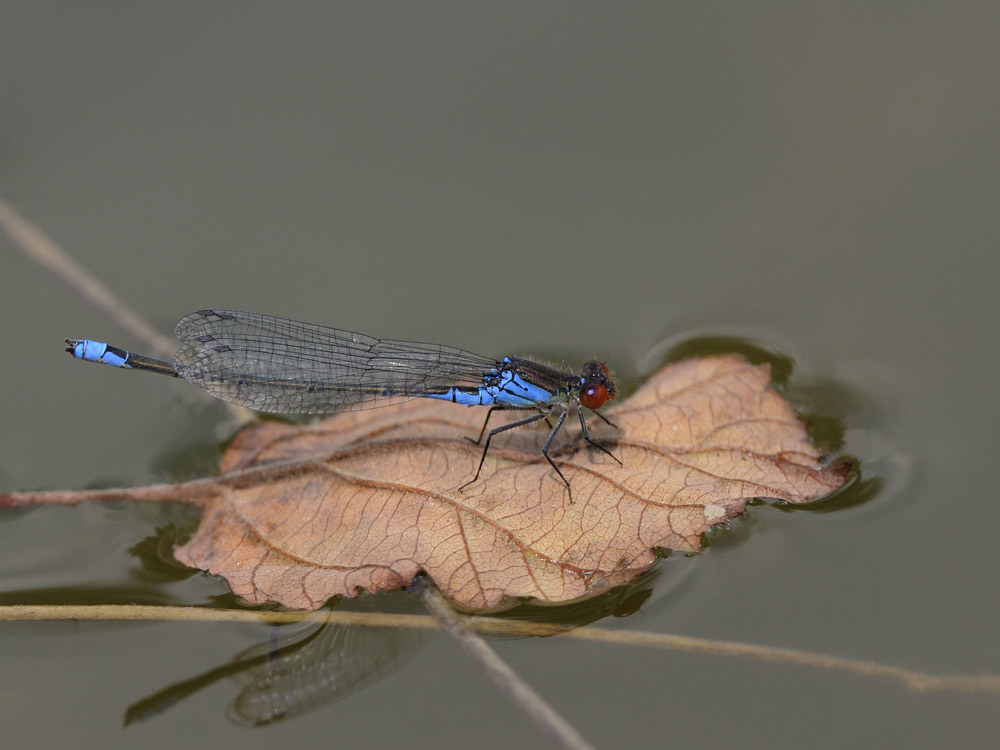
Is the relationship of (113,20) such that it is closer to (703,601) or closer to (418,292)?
(418,292)

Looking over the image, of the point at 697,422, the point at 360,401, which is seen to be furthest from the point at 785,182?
the point at 360,401

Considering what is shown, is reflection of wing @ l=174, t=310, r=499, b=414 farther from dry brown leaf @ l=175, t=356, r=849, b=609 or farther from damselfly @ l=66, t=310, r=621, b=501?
dry brown leaf @ l=175, t=356, r=849, b=609

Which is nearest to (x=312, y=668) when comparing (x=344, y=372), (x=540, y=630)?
(x=540, y=630)

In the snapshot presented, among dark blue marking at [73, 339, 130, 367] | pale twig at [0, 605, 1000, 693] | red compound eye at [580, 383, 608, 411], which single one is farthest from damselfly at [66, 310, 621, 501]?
pale twig at [0, 605, 1000, 693]

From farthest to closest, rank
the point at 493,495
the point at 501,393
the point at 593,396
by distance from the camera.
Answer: the point at 501,393 → the point at 593,396 → the point at 493,495

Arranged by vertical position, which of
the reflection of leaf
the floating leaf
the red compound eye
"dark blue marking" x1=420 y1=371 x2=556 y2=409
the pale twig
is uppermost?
the red compound eye

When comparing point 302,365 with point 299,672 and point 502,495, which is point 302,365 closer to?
point 502,495
